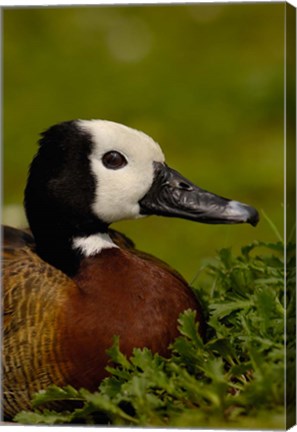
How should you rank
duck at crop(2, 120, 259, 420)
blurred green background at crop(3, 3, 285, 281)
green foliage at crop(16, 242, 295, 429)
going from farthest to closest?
blurred green background at crop(3, 3, 285, 281) < duck at crop(2, 120, 259, 420) < green foliage at crop(16, 242, 295, 429)

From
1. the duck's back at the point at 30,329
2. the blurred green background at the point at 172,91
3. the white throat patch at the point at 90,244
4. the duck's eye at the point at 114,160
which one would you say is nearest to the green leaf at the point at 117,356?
the duck's back at the point at 30,329

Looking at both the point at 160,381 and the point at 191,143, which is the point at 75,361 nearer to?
the point at 160,381

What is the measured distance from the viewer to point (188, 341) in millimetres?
4641

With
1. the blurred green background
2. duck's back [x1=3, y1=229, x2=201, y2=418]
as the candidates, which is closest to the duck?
duck's back [x1=3, y1=229, x2=201, y2=418]

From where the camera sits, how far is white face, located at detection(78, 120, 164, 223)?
184 inches

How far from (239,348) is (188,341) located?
17 centimetres

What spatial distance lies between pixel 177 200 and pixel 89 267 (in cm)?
35

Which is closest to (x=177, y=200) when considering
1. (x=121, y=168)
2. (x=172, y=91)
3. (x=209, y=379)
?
(x=121, y=168)

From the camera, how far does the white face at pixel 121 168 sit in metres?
4.68

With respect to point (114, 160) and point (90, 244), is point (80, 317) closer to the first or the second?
point (90, 244)

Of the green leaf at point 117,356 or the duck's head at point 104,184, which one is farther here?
the duck's head at point 104,184

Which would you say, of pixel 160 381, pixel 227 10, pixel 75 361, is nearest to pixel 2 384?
pixel 75 361

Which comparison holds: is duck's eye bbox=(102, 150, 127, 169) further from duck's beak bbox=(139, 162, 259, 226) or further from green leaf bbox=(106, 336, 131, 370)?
green leaf bbox=(106, 336, 131, 370)

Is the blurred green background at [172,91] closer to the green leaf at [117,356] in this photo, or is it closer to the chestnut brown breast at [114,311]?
the chestnut brown breast at [114,311]
